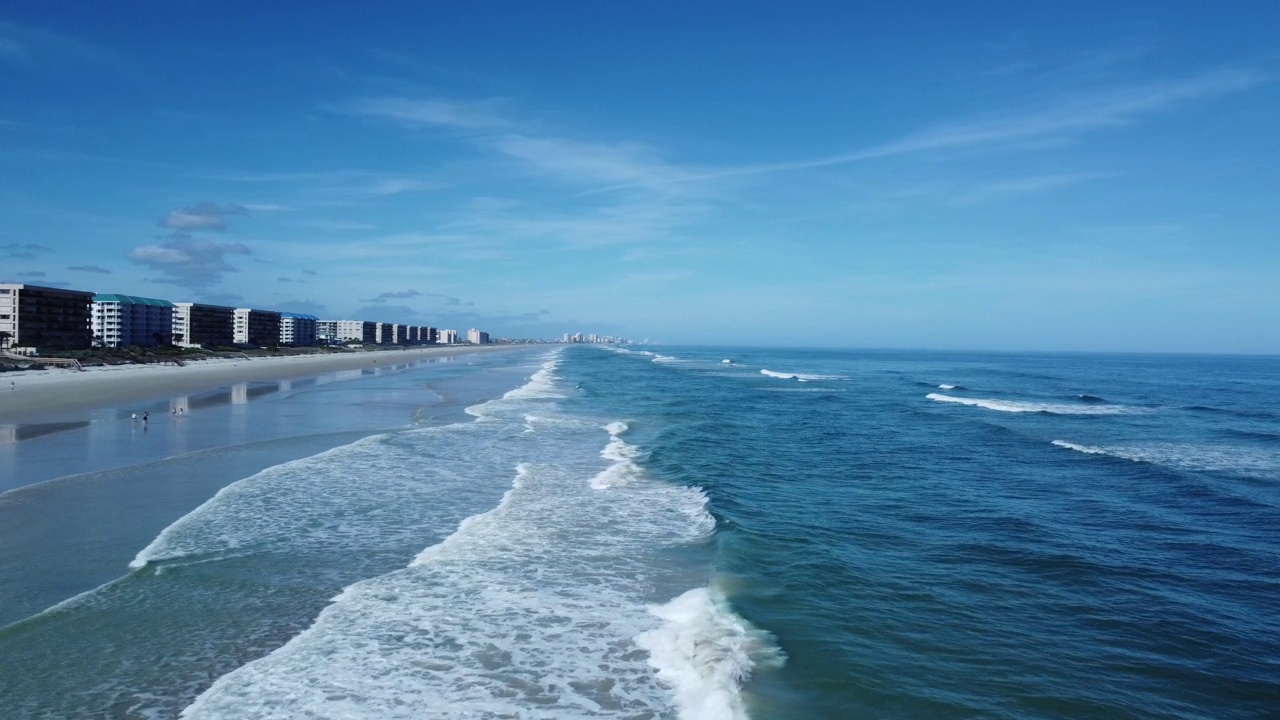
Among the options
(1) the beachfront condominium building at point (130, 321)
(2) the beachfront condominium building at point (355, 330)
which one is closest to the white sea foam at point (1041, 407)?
(1) the beachfront condominium building at point (130, 321)

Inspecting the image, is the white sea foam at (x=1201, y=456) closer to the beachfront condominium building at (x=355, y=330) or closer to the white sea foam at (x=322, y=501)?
the white sea foam at (x=322, y=501)

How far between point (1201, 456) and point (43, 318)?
296ft

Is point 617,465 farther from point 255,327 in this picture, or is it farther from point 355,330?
point 355,330

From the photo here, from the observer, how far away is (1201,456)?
19656 mm

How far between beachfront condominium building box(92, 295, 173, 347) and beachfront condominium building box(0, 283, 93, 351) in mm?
7675

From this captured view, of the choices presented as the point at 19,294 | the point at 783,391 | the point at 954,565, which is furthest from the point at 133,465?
the point at 19,294

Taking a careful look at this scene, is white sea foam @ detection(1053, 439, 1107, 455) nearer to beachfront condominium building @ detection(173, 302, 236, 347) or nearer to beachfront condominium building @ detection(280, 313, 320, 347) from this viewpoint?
beachfront condominium building @ detection(173, 302, 236, 347)

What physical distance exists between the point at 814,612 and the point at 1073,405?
3216cm

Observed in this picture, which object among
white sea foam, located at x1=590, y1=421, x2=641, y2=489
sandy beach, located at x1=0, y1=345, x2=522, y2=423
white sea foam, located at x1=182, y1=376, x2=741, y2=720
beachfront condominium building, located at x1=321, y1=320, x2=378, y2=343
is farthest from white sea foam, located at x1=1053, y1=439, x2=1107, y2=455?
beachfront condominium building, located at x1=321, y1=320, x2=378, y2=343

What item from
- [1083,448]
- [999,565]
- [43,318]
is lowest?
[999,565]

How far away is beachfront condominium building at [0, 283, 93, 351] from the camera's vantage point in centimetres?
6900

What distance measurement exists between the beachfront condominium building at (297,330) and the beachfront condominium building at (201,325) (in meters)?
14.1

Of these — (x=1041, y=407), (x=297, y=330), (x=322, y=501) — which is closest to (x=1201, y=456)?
(x=1041, y=407)

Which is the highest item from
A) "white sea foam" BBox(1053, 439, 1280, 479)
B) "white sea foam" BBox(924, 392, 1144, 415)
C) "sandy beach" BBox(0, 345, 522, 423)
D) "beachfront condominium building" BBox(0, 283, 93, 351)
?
"beachfront condominium building" BBox(0, 283, 93, 351)
